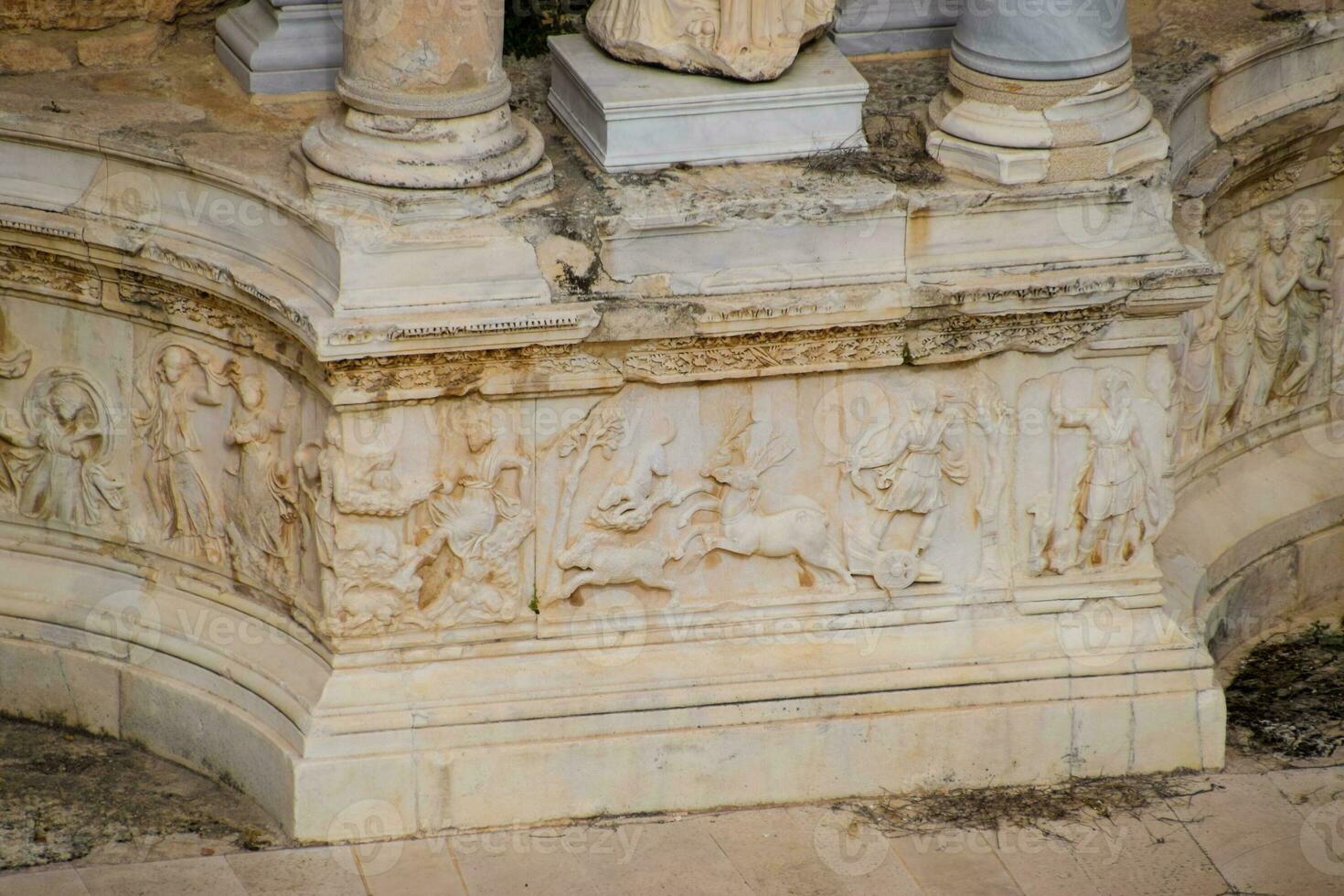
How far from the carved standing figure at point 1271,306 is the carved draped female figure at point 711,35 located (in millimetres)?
2320

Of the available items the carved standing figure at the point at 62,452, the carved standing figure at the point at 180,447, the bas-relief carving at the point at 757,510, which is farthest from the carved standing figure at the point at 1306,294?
the carved standing figure at the point at 62,452

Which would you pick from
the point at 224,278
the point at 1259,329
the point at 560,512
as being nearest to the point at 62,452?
the point at 224,278

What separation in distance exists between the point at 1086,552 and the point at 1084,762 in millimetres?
783

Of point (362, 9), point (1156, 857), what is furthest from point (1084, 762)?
point (362, 9)

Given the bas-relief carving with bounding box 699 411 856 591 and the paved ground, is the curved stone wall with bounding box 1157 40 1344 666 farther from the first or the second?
the bas-relief carving with bounding box 699 411 856 591

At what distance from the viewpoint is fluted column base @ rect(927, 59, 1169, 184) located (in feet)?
29.8

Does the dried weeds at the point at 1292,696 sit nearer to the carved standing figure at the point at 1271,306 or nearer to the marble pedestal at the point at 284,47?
the carved standing figure at the point at 1271,306

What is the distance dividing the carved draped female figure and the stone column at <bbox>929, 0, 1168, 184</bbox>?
2.25 ft

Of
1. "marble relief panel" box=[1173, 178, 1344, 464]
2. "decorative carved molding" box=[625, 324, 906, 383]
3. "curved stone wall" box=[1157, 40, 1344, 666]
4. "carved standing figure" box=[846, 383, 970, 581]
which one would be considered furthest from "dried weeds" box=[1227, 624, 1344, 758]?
"decorative carved molding" box=[625, 324, 906, 383]

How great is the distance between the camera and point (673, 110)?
9.09 metres

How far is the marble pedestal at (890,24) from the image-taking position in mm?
10289

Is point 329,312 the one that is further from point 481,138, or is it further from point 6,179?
point 6,179

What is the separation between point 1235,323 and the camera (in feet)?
34.2

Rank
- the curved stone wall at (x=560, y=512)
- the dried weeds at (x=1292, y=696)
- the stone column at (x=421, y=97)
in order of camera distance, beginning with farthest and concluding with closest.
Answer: the dried weeds at (x=1292, y=696), the curved stone wall at (x=560, y=512), the stone column at (x=421, y=97)
